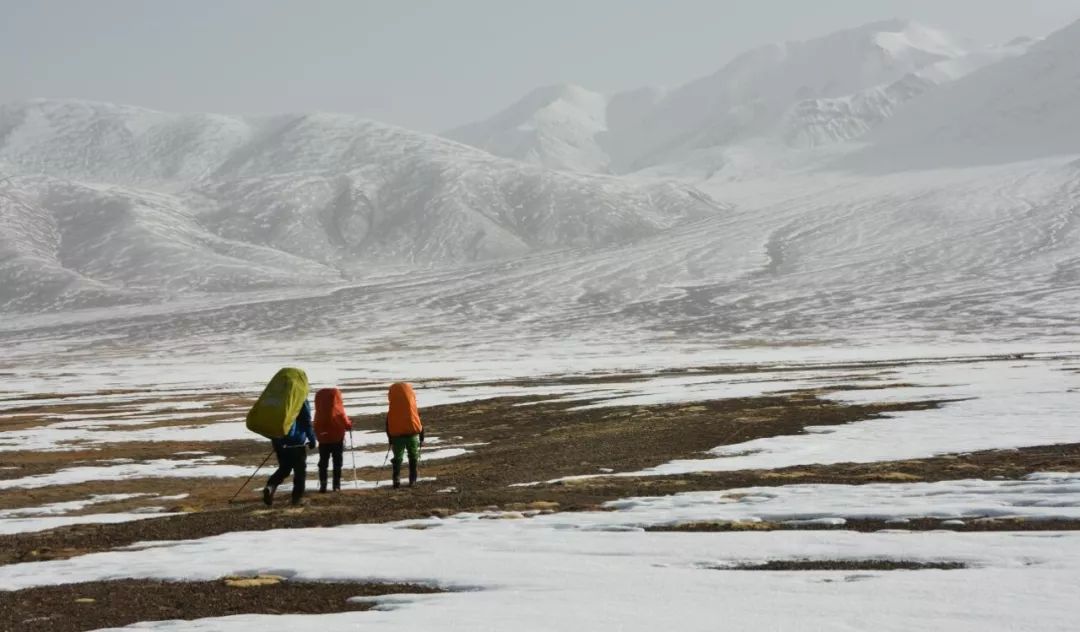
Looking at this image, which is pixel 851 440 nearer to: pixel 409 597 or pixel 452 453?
pixel 452 453

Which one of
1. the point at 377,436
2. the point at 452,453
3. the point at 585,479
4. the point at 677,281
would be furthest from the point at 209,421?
the point at 677,281

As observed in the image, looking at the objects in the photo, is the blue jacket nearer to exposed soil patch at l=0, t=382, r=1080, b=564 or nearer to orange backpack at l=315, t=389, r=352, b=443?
exposed soil patch at l=0, t=382, r=1080, b=564

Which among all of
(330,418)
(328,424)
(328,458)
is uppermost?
(330,418)

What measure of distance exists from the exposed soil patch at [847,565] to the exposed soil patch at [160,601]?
344 cm

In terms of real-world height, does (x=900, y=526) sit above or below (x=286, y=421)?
below

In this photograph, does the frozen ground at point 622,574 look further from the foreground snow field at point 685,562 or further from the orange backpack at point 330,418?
the orange backpack at point 330,418

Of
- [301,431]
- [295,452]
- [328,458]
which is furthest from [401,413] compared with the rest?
[295,452]

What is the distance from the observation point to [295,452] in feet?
60.8

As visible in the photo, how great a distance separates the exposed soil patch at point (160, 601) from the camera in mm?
10211

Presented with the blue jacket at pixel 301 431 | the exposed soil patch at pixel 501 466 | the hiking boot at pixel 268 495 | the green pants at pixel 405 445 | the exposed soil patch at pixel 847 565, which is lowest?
the exposed soil patch at pixel 501 466

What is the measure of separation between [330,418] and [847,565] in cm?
1200

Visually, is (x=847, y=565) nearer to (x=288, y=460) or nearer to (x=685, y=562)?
(x=685, y=562)

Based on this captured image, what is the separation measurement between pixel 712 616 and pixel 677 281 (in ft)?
632

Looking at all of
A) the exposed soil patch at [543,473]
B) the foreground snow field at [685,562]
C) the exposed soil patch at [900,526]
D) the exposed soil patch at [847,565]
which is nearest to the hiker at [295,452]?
the exposed soil patch at [543,473]
